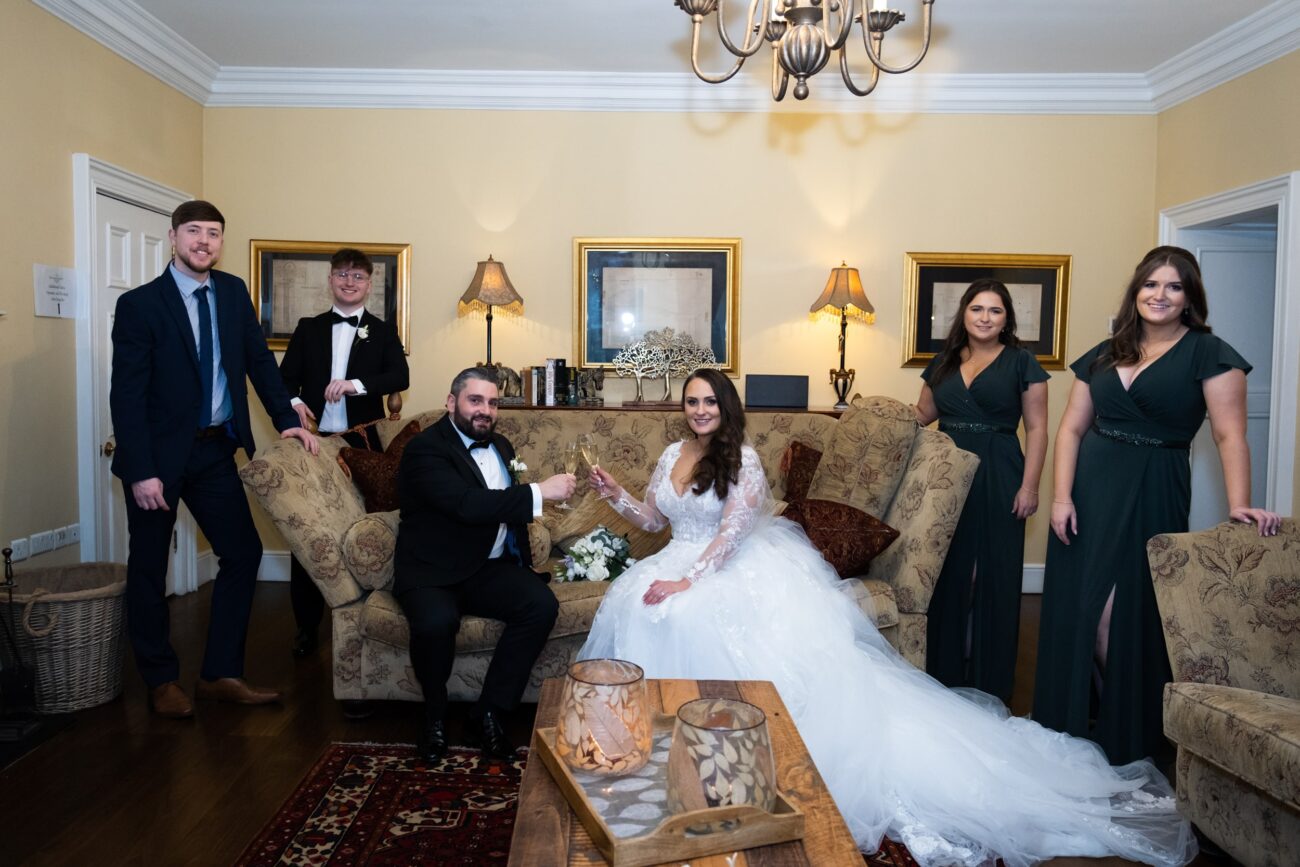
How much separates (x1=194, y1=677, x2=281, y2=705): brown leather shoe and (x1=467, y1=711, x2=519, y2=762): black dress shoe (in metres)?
0.93

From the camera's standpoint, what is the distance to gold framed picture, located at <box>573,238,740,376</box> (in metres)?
5.46

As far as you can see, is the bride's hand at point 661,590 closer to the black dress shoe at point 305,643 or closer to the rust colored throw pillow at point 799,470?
the rust colored throw pillow at point 799,470

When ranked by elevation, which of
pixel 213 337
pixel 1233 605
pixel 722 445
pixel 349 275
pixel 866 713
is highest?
pixel 349 275

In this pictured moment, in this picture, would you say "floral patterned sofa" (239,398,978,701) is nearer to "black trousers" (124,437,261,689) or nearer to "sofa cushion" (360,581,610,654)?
"sofa cushion" (360,581,610,654)

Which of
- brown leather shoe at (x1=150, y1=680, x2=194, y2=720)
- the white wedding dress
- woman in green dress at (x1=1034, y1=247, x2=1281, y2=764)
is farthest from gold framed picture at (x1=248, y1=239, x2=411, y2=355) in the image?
woman in green dress at (x1=1034, y1=247, x2=1281, y2=764)

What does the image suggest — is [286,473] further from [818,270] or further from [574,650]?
[818,270]

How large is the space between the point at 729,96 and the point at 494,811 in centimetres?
422

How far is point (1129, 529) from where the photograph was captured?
9.28ft

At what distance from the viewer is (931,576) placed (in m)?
3.34

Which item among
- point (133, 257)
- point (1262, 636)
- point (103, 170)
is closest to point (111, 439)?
point (133, 257)

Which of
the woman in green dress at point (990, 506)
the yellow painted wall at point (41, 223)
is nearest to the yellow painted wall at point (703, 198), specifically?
the yellow painted wall at point (41, 223)

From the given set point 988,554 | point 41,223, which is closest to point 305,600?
point 41,223

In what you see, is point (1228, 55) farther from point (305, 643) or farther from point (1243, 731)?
point (305, 643)

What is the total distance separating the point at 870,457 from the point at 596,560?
3.87 feet
